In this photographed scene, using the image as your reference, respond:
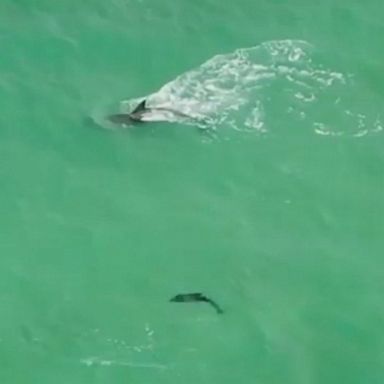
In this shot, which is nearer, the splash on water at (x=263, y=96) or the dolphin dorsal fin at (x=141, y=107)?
the dolphin dorsal fin at (x=141, y=107)

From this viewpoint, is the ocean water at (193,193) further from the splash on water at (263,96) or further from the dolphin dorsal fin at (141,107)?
the dolphin dorsal fin at (141,107)

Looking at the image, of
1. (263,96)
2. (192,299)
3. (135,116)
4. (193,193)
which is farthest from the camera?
(263,96)

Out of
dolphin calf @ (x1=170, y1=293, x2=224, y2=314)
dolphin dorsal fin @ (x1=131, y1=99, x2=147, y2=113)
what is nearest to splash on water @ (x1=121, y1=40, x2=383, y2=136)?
dolphin dorsal fin @ (x1=131, y1=99, x2=147, y2=113)

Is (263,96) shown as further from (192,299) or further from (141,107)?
(192,299)

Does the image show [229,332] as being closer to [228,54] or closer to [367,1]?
[228,54]

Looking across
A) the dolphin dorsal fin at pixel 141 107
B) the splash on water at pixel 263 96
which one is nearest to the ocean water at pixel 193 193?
the splash on water at pixel 263 96

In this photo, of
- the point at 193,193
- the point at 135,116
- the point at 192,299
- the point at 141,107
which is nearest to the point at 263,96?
the point at 141,107

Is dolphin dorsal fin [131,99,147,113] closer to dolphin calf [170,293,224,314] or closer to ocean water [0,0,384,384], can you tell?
ocean water [0,0,384,384]

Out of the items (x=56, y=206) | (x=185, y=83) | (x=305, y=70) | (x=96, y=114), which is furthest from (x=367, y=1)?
(x=56, y=206)
